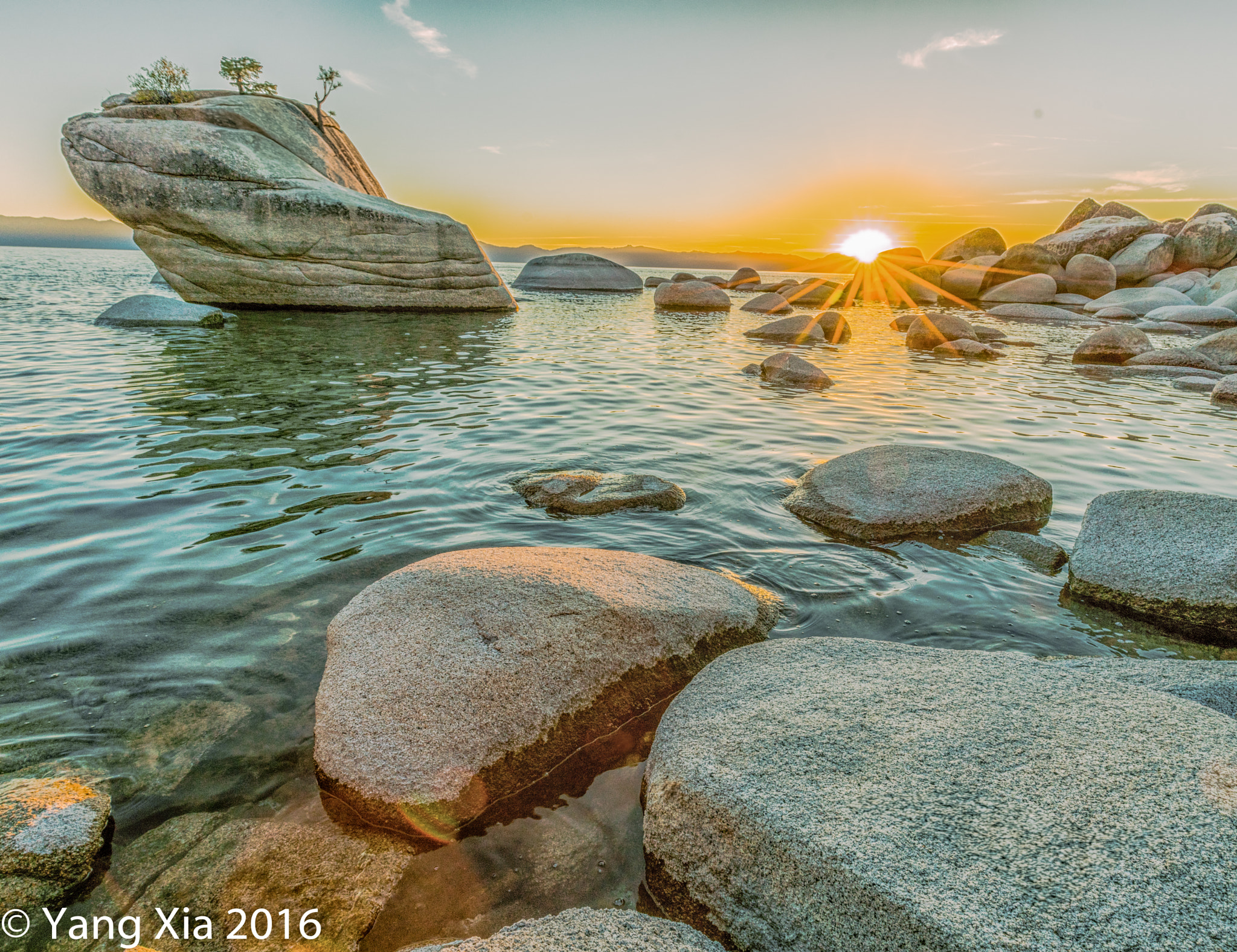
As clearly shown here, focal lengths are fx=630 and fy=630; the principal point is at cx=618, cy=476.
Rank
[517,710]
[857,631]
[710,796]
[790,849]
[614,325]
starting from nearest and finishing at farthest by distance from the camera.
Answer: [790,849]
[710,796]
[517,710]
[857,631]
[614,325]

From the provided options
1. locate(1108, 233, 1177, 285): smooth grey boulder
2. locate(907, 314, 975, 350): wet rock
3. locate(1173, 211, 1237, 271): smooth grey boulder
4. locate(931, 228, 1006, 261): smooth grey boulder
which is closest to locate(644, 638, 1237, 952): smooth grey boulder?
locate(907, 314, 975, 350): wet rock

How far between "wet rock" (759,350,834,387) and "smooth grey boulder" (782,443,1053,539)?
5.74m

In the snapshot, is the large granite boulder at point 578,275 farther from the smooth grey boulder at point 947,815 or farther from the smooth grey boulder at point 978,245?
the smooth grey boulder at point 947,815

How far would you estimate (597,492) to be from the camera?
5.50m

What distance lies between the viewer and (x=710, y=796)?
6.56 feet

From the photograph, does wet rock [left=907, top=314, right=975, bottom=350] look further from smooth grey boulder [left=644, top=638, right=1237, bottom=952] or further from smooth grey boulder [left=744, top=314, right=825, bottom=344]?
smooth grey boulder [left=644, top=638, right=1237, bottom=952]

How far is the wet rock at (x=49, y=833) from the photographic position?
200cm

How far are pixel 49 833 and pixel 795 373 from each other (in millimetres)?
10965

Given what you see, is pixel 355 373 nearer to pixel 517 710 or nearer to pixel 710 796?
pixel 517 710

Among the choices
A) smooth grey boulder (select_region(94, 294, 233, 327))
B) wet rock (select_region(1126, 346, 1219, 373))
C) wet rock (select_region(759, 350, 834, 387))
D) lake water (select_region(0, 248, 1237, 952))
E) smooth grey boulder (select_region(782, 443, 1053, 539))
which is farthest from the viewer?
smooth grey boulder (select_region(94, 294, 233, 327))

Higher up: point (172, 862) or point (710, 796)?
point (710, 796)

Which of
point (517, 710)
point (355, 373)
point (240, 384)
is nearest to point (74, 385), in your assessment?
point (240, 384)

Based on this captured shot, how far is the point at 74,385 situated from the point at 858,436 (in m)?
10.7

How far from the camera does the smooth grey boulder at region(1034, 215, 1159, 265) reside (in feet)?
113
